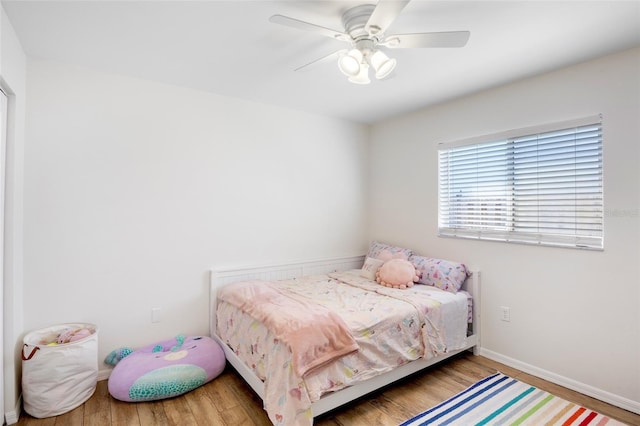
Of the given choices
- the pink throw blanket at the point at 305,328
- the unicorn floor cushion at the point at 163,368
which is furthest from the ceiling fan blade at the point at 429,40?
the unicorn floor cushion at the point at 163,368

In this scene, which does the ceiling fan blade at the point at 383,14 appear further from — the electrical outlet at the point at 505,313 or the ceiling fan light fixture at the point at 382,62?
the electrical outlet at the point at 505,313

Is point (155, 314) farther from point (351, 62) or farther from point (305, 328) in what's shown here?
point (351, 62)

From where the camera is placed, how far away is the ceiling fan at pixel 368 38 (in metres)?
1.56

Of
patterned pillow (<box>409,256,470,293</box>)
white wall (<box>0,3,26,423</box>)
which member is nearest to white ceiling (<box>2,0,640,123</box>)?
white wall (<box>0,3,26,423</box>)

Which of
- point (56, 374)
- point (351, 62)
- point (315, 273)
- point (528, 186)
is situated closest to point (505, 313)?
point (528, 186)

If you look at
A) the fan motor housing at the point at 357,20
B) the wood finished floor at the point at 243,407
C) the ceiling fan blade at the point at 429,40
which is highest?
the fan motor housing at the point at 357,20

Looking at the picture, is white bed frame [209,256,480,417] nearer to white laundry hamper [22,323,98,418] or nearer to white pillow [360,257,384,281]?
white pillow [360,257,384,281]

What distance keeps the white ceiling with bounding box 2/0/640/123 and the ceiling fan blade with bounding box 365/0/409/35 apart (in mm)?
185

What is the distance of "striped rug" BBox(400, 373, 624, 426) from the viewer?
1979mm

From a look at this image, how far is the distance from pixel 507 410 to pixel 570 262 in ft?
3.90

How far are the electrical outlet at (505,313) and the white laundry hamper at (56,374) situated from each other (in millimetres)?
3273

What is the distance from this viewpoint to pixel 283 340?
183cm

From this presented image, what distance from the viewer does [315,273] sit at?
11.8 feet

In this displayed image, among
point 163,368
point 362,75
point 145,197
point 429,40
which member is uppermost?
point 429,40
